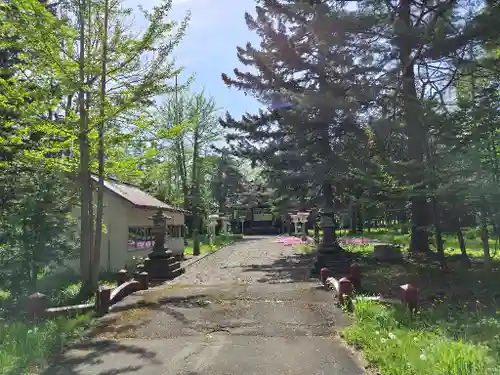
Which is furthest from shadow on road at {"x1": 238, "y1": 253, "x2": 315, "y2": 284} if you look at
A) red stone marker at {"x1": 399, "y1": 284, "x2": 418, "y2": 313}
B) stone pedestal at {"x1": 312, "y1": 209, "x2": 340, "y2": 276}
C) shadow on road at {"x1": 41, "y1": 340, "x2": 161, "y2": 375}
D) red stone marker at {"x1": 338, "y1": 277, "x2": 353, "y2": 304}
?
shadow on road at {"x1": 41, "y1": 340, "x2": 161, "y2": 375}

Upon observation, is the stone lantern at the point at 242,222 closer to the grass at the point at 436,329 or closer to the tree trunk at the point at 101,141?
the grass at the point at 436,329

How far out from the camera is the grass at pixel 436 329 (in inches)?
197

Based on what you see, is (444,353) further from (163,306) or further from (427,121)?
(427,121)

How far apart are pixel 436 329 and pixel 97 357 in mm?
5099

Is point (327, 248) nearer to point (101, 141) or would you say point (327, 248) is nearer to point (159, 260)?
point (159, 260)

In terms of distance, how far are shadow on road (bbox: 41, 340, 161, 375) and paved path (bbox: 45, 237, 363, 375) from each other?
0.04ft

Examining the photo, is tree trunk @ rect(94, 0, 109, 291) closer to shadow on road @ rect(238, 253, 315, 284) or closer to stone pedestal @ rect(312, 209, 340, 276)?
shadow on road @ rect(238, 253, 315, 284)

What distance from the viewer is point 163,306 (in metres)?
10.3

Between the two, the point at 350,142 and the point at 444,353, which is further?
the point at 350,142

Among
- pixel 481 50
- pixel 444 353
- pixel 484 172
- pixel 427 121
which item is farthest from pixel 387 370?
pixel 481 50

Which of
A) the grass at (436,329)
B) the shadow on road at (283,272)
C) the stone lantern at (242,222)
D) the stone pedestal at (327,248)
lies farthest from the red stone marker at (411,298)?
the stone lantern at (242,222)

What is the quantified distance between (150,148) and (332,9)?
8367 millimetres

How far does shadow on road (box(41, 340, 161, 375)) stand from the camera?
230 inches

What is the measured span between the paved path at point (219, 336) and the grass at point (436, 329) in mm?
503
